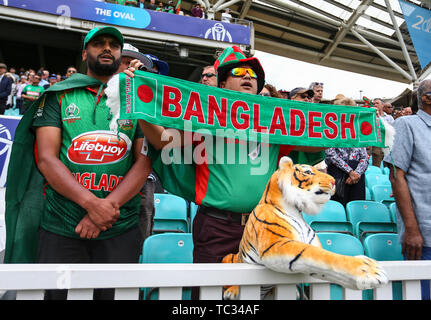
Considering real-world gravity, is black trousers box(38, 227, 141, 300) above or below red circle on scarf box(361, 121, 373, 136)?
below

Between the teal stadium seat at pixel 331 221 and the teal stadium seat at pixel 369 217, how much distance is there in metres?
0.11

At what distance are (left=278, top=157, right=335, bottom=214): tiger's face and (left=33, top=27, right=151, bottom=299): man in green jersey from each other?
759 millimetres

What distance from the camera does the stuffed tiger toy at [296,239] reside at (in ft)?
3.37

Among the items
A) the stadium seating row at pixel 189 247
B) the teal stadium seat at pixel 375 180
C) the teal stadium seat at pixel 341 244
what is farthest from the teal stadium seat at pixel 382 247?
the teal stadium seat at pixel 375 180

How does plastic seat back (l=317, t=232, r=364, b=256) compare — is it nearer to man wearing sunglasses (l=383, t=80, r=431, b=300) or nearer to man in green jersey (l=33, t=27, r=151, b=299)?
man wearing sunglasses (l=383, t=80, r=431, b=300)

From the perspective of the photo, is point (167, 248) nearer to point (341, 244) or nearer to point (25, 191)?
point (25, 191)

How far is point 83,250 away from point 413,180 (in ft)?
6.49

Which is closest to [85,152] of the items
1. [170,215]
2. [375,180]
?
[170,215]

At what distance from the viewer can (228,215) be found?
→ 154cm

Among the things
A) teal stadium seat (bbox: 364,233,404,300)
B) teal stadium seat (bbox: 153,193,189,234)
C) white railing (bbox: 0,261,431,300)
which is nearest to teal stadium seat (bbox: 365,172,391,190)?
teal stadium seat (bbox: 364,233,404,300)

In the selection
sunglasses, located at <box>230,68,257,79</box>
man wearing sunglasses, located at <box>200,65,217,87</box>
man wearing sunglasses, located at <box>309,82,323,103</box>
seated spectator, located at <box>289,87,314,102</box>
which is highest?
man wearing sunglasses, located at <box>309,82,323,103</box>

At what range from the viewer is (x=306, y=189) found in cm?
121

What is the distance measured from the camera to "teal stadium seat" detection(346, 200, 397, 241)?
3.18 metres

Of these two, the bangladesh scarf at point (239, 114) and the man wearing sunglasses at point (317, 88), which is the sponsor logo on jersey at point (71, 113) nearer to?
the bangladesh scarf at point (239, 114)
